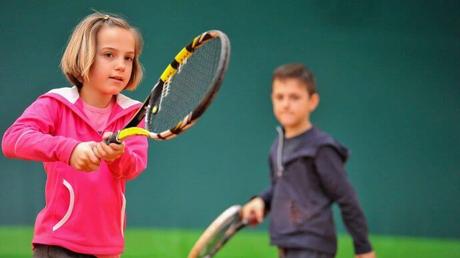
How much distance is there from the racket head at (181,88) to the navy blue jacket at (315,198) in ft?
1.83

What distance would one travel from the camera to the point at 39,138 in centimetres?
286

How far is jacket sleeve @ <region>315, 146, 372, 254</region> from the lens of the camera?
2.30 meters

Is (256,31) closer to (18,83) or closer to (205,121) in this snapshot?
(205,121)

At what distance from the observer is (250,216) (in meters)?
2.42

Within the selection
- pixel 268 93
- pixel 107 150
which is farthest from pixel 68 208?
pixel 268 93

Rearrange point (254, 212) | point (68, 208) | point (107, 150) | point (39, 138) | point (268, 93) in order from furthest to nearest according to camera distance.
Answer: point (268, 93)
point (68, 208)
point (39, 138)
point (107, 150)
point (254, 212)

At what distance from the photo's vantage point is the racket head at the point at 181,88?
285cm

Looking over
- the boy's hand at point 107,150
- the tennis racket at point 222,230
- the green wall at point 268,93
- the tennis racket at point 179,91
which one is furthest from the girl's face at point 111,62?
the green wall at point 268,93

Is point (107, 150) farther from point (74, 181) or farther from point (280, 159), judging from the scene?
point (280, 159)

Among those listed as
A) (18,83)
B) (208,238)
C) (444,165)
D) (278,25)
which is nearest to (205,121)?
(278,25)

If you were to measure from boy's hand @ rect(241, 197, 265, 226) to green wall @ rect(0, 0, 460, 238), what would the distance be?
8.41 ft

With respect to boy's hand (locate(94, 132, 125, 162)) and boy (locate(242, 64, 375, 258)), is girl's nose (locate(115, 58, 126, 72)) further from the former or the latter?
boy (locate(242, 64, 375, 258))

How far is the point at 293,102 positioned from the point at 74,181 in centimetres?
101

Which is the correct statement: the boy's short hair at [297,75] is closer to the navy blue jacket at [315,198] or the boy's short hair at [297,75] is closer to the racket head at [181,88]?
the navy blue jacket at [315,198]
